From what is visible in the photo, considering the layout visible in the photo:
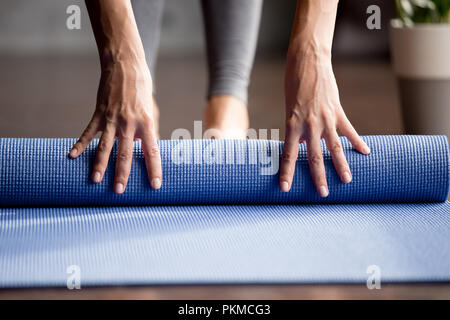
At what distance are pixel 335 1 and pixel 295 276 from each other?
580 millimetres

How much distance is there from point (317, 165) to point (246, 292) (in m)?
0.31

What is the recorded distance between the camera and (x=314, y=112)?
0.95 m

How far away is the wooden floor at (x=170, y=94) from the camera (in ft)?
8.37

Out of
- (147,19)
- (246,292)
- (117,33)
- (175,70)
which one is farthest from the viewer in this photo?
(175,70)

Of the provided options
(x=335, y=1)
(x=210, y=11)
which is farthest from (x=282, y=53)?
(x=335, y=1)

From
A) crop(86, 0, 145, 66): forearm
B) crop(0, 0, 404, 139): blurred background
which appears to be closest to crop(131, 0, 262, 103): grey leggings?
crop(86, 0, 145, 66): forearm

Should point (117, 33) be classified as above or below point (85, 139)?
above

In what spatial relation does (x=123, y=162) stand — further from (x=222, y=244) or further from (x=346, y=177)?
(x=346, y=177)

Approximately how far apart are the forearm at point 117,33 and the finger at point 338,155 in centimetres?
33

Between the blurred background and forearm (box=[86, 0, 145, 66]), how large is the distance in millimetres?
1356

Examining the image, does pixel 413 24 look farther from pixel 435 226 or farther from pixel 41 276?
pixel 41 276

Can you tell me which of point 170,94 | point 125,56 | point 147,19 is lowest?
point 125,56

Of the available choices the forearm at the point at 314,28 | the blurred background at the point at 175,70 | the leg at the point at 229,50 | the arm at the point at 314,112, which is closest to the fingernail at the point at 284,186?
the arm at the point at 314,112

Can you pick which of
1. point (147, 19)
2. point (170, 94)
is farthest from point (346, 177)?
point (170, 94)
